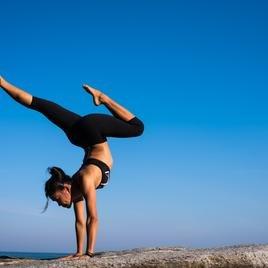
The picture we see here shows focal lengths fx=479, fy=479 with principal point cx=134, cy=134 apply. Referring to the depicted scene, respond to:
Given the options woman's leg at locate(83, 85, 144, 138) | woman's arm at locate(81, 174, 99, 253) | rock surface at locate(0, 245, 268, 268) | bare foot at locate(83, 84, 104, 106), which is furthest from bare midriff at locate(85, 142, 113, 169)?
rock surface at locate(0, 245, 268, 268)

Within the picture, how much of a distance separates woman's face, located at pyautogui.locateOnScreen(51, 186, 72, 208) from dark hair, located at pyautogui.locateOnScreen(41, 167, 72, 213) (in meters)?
0.07

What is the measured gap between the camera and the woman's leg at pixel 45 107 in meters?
9.26

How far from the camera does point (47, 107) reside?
9258 millimetres

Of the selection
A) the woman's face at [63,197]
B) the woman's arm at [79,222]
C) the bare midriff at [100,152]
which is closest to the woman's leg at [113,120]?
the bare midriff at [100,152]

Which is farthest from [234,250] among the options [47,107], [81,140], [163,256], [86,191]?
[47,107]

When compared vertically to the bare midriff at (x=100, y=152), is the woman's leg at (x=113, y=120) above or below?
above

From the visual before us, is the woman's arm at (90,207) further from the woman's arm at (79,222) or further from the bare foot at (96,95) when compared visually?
the bare foot at (96,95)

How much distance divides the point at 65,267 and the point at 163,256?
5.32ft

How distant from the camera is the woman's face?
898 centimetres

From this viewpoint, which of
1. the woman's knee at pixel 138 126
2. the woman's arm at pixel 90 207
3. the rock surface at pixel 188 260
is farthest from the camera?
the woman's knee at pixel 138 126

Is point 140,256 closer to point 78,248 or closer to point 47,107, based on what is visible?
point 78,248

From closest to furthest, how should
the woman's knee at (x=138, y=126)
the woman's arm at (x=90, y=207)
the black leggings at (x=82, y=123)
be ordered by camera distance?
the woman's arm at (x=90, y=207) < the black leggings at (x=82, y=123) < the woman's knee at (x=138, y=126)

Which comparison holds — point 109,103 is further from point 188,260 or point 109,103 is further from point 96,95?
point 188,260

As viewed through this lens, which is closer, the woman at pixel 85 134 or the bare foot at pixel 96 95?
the woman at pixel 85 134
